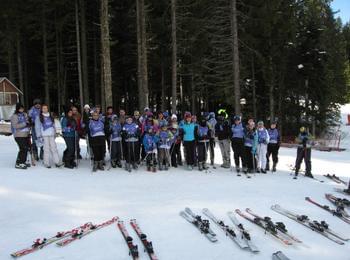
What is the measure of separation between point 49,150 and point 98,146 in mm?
1452

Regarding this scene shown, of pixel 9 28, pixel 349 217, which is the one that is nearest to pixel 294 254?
pixel 349 217

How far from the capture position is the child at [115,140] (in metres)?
12.3

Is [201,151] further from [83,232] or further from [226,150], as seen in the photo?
[83,232]

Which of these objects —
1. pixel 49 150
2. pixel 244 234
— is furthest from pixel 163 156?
pixel 244 234

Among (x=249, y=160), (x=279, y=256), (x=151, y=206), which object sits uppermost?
(x=249, y=160)

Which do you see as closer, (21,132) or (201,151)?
(21,132)

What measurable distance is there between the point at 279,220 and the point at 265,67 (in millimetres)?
20642

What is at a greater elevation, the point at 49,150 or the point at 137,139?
the point at 137,139

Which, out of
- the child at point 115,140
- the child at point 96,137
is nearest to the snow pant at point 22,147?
the child at point 96,137

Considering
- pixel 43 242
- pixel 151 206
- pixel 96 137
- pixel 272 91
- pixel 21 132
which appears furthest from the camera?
pixel 272 91

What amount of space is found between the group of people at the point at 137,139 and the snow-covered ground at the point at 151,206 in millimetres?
515

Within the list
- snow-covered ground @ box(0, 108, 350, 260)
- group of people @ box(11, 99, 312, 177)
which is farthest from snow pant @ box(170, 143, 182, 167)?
snow-covered ground @ box(0, 108, 350, 260)

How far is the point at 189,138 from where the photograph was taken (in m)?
12.9

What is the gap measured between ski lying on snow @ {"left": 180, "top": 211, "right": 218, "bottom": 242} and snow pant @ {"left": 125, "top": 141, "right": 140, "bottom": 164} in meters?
4.40
